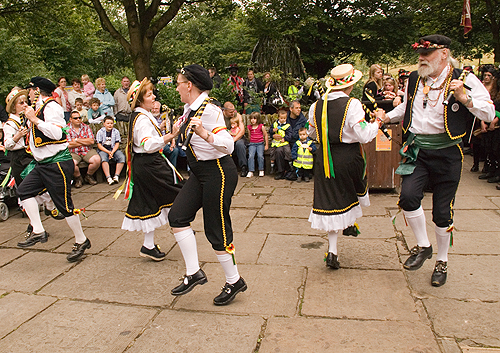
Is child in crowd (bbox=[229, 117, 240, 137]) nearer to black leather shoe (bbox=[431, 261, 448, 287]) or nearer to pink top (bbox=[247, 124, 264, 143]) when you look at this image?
pink top (bbox=[247, 124, 264, 143])

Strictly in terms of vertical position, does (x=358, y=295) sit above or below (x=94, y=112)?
below

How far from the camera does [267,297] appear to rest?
3666mm

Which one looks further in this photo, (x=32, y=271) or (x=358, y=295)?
(x=32, y=271)

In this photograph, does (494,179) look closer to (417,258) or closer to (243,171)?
(417,258)

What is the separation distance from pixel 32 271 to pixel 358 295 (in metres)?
3.24

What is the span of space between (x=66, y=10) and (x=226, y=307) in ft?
44.7

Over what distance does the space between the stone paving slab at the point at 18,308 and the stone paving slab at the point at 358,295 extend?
220 centimetres

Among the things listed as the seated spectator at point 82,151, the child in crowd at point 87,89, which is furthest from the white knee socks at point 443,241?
the child in crowd at point 87,89

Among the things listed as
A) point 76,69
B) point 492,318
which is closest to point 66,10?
point 76,69

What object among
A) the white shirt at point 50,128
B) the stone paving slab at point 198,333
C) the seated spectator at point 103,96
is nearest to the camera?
the stone paving slab at point 198,333

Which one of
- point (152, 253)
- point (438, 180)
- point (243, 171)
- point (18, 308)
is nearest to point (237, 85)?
point (243, 171)

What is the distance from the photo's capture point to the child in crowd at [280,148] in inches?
322

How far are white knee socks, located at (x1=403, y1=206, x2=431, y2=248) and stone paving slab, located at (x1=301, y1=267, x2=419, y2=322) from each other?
14.4 inches

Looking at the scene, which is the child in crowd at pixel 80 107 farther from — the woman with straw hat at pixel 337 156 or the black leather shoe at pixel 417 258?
the black leather shoe at pixel 417 258
